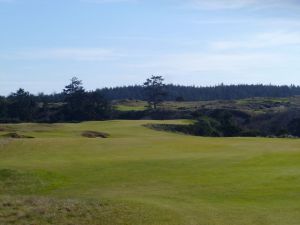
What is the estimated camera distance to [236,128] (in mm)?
84438

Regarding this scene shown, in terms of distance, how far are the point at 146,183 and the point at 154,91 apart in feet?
369

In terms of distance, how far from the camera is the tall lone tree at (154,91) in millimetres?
138250

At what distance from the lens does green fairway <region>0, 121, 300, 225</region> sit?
838 inches

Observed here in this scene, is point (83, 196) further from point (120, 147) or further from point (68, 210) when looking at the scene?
point (120, 147)

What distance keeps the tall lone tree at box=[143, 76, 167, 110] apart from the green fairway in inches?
3558

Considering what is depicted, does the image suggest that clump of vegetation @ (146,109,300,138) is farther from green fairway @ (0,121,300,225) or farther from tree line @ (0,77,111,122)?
green fairway @ (0,121,300,225)

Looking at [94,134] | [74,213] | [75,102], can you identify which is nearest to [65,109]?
[75,102]

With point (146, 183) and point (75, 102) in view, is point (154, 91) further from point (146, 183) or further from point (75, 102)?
point (146, 183)

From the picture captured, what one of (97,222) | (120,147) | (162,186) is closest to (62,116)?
(120,147)

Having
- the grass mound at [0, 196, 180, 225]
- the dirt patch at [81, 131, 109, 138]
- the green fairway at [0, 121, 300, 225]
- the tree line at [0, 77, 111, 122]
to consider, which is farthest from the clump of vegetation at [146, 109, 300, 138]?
the grass mound at [0, 196, 180, 225]

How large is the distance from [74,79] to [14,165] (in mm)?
92008

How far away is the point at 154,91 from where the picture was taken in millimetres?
141125

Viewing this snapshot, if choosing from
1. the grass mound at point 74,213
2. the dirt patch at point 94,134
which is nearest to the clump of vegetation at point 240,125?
the dirt patch at point 94,134

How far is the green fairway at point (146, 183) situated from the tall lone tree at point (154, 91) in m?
90.4
